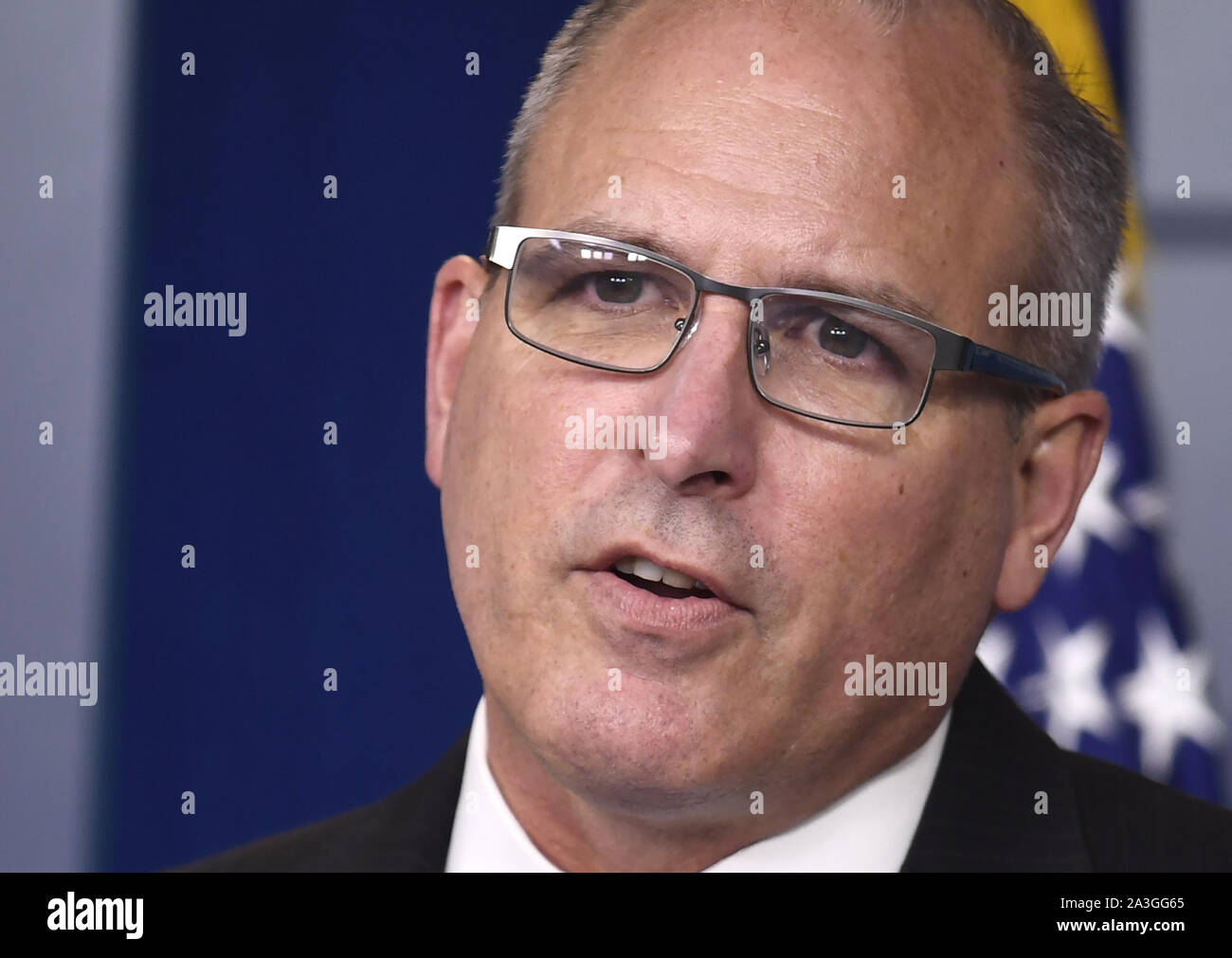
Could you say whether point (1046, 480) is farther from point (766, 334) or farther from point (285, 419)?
point (285, 419)

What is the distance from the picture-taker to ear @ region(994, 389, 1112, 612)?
155 cm

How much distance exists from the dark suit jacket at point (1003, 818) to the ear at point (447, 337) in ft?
1.26

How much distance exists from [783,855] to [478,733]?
0.40 meters

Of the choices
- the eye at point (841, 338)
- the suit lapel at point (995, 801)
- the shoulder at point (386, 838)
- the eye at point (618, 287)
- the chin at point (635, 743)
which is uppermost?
the eye at point (618, 287)

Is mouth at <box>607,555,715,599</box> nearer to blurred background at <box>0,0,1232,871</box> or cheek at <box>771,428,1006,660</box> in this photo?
cheek at <box>771,428,1006,660</box>

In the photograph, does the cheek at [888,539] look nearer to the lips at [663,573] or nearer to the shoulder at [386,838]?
Result: the lips at [663,573]

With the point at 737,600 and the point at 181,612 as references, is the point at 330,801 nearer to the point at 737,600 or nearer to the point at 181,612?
the point at 181,612

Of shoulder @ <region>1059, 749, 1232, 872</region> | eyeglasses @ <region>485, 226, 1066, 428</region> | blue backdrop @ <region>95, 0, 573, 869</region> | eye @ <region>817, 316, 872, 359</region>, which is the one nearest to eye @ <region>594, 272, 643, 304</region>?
eyeglasses @ <region>485, 226, 1066, 428</region>

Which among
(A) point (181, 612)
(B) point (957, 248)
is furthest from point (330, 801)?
(B) point (957, 248)

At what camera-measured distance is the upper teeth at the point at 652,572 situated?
4.46 feet

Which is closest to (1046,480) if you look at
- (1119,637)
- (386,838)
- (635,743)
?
(635,743)

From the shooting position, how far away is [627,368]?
1391 millimetres

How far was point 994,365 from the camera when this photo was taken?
1464 millimetres

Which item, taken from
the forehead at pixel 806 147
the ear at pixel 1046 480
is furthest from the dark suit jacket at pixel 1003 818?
the forehead at pixel 806 147
